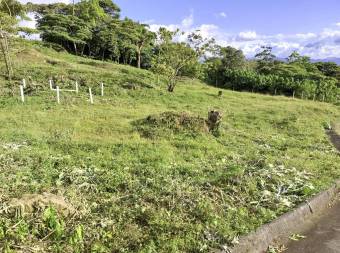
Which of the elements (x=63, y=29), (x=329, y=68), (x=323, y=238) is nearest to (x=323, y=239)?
(x=323, y=238)

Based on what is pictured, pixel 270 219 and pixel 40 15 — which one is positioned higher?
pixel 40 15

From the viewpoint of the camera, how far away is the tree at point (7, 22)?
18.7 m

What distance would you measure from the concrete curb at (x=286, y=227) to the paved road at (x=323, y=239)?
13 centimetres

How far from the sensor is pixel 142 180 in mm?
6379

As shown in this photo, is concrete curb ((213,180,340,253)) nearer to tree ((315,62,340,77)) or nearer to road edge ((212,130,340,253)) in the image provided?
road edge ((212,130,340,253))

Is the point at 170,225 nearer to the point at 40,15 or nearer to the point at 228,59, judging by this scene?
the point at 40,15

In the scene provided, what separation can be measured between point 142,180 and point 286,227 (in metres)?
2.64

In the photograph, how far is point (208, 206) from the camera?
516 cm

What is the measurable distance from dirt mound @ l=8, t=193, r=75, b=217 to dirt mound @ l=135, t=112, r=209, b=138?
20.6 ft

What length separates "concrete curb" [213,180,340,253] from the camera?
4.61 meters

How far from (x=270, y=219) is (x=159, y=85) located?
22.7 m

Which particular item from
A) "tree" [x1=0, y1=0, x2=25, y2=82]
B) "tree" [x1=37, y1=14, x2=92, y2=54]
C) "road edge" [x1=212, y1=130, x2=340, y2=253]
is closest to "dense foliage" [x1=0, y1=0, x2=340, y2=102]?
"tree" [x1=37, y1=14, x2=92, y2=54]

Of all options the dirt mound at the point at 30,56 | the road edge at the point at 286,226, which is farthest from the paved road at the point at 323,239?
the dirt mound at the point at 30,56

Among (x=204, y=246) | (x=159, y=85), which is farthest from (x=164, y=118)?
(x=159, y=85)
